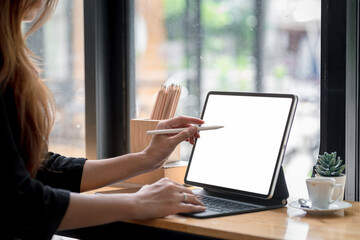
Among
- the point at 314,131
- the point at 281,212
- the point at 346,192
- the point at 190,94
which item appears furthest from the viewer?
the point at 190,94

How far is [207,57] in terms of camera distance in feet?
6.63

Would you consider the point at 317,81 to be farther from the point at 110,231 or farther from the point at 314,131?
the point at 110,231

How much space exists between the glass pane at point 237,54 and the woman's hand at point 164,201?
59 centimetres

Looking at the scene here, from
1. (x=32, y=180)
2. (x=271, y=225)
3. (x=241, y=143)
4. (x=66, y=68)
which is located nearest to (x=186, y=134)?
(x=241, y=143)

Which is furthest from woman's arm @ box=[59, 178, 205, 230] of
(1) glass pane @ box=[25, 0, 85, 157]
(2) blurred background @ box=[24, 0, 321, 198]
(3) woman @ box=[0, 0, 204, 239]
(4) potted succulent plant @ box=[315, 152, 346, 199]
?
(1) glass pane @ box=[25, 0, 85, 157]

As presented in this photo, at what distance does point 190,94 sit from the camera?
6.81 feet

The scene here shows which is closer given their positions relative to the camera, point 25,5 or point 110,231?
point 25,5

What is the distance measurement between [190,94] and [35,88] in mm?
834

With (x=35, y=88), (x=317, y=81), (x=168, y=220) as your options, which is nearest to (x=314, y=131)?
(x=317, y=81)

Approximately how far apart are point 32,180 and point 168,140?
1.79ft

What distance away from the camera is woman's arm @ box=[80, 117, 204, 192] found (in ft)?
5.36

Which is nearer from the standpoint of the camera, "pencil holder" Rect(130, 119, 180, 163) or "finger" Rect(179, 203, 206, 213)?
"finger" Rect(179, 203, 206, 213)

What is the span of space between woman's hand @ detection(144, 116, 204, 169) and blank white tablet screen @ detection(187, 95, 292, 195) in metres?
0.08

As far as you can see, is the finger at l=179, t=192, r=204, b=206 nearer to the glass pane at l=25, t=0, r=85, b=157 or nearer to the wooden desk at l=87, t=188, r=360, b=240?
the wooden desk at l=87, t=188, r=360, b=240
